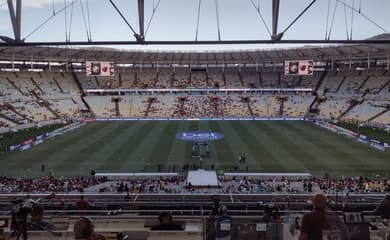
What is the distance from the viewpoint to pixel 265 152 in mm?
33969

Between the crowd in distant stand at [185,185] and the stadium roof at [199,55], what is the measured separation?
36.7 meters

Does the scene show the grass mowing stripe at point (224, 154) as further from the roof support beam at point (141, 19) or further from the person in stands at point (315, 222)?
the person in stands at point (315, 222)

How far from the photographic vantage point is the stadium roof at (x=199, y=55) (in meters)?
58.5

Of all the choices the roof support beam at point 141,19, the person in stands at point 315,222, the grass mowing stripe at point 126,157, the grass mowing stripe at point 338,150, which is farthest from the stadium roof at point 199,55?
the person in stands at point 315,222

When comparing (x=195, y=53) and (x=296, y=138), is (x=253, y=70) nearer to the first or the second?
(x=195, y=53)

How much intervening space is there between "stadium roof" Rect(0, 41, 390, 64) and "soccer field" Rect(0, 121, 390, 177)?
58.8 ft

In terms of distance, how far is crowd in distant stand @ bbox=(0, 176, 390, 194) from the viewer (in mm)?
20906

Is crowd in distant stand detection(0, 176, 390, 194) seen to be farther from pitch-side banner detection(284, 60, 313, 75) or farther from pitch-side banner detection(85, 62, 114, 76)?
pitch-side banner detection(85, 62, 114, 76)

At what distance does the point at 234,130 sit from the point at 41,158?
22.7 metres

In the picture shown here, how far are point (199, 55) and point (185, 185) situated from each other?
51303 millimetres

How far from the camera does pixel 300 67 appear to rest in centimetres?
4628

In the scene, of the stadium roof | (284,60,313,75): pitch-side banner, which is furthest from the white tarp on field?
the stadium roof

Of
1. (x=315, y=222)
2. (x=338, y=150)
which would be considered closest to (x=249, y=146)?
(x=338, y=150)

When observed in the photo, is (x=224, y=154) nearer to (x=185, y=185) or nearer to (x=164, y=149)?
(x=164, y=149)
